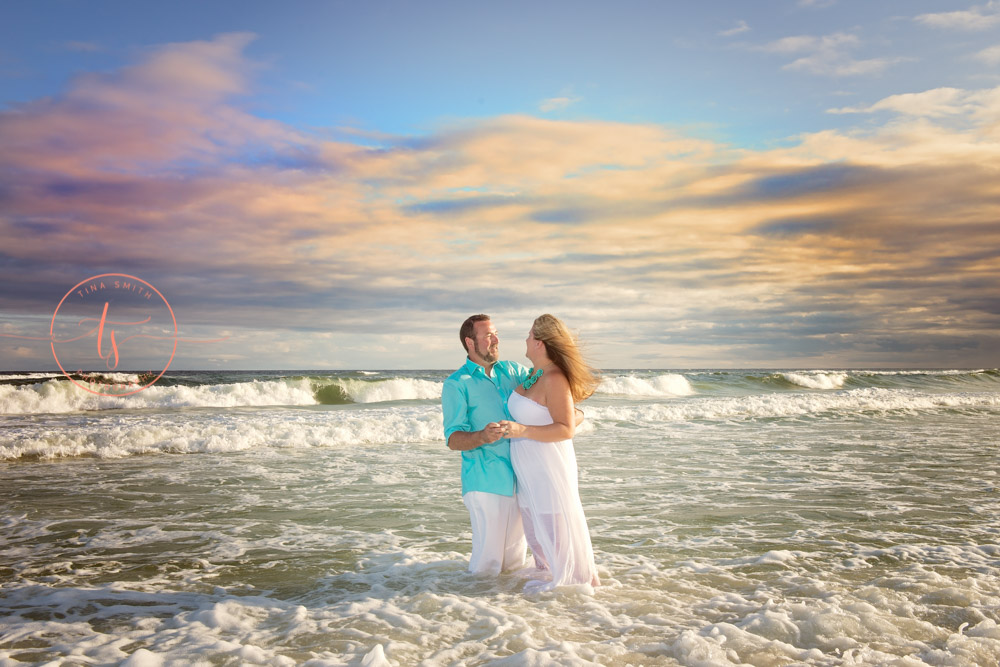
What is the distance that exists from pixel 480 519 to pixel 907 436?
1523 centimetres

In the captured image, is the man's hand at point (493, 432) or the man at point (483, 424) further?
the man at point (483, 424)

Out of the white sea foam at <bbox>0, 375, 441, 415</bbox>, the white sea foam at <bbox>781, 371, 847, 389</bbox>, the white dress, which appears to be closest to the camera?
the white dress

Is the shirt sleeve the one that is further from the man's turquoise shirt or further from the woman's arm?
the woman's arm

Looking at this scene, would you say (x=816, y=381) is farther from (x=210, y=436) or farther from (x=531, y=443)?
(x=531, y=443)

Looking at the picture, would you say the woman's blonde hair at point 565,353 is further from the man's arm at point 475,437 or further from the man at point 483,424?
the man's arm at point 475,437

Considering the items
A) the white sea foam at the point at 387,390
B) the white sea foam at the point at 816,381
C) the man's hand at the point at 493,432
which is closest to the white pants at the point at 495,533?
the man's hand at the point at 493,432

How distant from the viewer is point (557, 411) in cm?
489

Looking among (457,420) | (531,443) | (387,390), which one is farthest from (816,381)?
(457,420)

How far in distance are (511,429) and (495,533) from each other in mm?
1113

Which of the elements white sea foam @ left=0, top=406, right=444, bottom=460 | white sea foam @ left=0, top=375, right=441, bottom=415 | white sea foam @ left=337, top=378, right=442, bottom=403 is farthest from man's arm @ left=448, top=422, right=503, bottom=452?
white sea foam @ left=337, top=378, right=442, bottom=403

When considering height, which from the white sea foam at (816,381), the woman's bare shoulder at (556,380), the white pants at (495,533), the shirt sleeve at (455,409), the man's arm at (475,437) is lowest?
the white sea foam at (816,381)

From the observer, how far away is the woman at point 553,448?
4.90 meters

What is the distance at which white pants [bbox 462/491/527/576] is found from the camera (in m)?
5.16

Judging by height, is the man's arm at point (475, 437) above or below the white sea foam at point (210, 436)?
above
